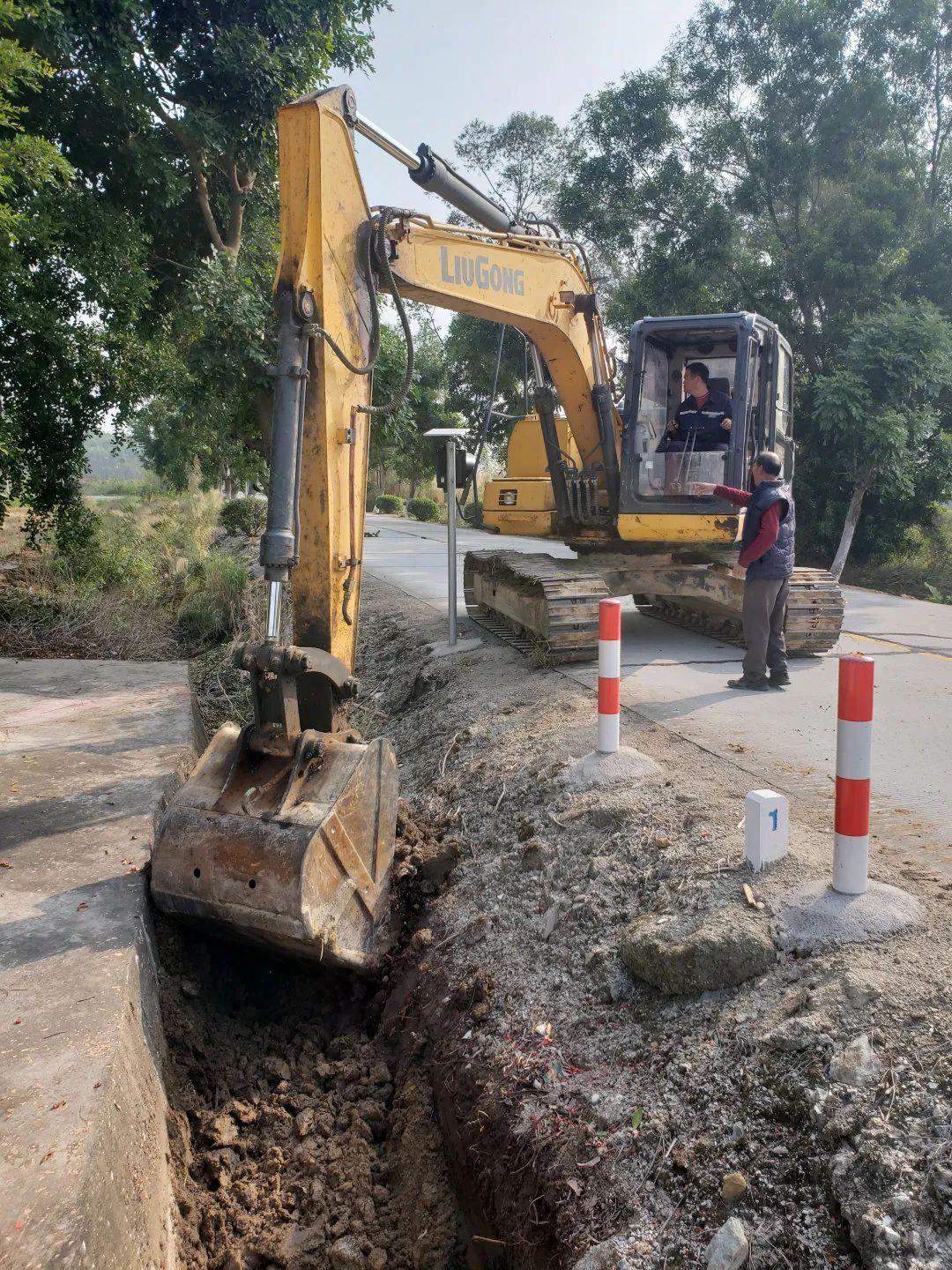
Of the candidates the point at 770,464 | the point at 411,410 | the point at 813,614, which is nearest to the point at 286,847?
the point at 770,464

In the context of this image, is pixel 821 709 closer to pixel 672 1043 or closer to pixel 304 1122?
pixel 672 1043

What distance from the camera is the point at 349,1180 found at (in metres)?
3.28

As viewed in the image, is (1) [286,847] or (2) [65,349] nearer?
(1) [286,847]

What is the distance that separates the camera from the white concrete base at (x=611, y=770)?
4.47 meters

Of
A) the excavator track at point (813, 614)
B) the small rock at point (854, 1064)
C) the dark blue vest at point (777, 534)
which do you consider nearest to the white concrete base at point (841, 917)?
the small rock at point (854, 1064)

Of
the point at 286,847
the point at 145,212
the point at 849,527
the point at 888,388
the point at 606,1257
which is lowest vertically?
the point at 606,1257

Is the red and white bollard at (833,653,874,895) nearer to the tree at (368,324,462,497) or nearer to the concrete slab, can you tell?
the concrete slab

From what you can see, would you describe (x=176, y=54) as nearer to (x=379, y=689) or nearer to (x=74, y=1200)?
(x=379, y=689)

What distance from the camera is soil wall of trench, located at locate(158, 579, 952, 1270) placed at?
90.1 inches

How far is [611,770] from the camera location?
4559mm

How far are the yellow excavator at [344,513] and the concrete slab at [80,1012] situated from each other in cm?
35

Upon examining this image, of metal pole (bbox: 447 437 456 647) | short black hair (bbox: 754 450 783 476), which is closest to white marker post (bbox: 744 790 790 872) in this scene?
short black hair (bbox: 754 450 783 476)

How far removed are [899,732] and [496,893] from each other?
2.71 meters

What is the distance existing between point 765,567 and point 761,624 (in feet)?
1.29
